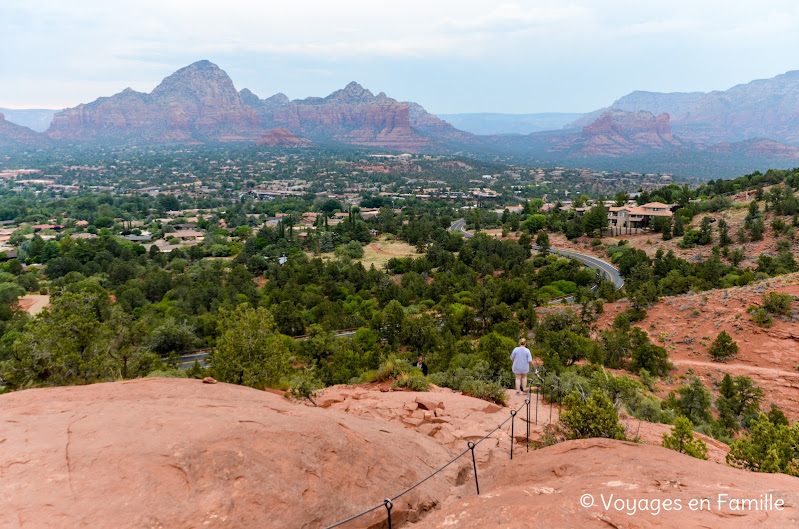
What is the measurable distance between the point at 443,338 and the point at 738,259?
1310 inches

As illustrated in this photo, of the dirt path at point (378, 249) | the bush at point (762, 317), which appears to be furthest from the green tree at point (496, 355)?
the dirt path at point (378, 249)

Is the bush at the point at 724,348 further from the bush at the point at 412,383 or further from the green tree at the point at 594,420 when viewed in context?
the green tree at the point at 594,420

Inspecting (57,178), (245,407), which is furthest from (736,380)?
(57,178)

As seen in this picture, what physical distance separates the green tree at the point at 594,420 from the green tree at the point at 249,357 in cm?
971

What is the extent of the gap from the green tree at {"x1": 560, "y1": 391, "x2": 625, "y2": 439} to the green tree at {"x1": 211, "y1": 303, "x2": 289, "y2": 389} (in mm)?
9709

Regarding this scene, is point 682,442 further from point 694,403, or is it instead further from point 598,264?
point 598,264

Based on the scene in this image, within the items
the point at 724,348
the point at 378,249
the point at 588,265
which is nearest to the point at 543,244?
the point at 588,265

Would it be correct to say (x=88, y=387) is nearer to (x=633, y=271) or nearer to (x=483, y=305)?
(x=483, y=305)

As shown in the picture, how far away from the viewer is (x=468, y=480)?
7.93 metres

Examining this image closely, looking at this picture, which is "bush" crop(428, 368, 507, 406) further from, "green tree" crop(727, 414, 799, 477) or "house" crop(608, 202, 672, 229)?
"house" crop(608, 202, 672, 229)

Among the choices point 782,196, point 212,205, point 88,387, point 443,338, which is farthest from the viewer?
point 212,205

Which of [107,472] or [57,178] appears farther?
[57,178]

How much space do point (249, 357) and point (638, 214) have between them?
208 feet

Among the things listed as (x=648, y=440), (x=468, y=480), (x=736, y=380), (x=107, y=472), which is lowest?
(x=736, y=380)
